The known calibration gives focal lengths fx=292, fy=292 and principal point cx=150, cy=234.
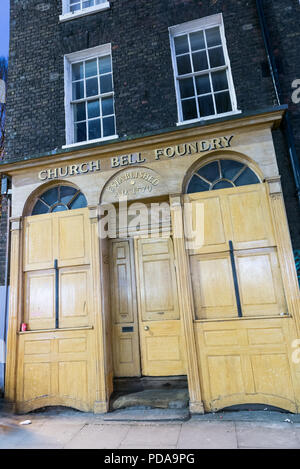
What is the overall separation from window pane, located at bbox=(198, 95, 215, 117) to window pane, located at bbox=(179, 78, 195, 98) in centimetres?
27

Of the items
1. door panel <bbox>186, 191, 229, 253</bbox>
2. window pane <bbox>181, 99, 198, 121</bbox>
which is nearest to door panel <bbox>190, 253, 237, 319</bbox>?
door panel <bbox>186, 191, 229, 253</bbox>

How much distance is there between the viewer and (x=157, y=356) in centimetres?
543

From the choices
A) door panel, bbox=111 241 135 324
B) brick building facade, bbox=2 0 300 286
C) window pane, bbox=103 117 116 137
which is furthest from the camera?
window pane, bbox=103 117 116 137

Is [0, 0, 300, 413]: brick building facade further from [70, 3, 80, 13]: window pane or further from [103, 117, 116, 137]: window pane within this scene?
[70, 3, 80, 13]: window pane

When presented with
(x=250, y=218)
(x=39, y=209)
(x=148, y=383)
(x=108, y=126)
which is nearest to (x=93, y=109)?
(x=108, y=126)

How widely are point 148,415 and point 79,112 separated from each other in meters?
6.31

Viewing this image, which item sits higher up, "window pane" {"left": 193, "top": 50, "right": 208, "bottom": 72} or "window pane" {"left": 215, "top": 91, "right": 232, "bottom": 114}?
"window pane" {"left": 193, "top": 50, "right": 208, "bottom": 72}

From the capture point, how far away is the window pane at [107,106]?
6629 millimetres

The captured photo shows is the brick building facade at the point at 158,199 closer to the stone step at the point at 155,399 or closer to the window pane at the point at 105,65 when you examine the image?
the window pane at the point at 105,65

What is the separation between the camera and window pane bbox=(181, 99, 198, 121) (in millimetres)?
6191

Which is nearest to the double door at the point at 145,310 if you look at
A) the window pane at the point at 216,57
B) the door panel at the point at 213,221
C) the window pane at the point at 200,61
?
the door panel at the point at 213,221
